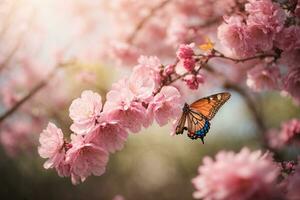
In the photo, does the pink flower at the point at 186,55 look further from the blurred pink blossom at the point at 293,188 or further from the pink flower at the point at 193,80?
the blurred pink blossom at the point at 293,188

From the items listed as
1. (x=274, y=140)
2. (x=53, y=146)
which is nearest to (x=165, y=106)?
(x=53, y=146)

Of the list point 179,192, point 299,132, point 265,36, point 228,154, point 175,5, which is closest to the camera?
point 228,154

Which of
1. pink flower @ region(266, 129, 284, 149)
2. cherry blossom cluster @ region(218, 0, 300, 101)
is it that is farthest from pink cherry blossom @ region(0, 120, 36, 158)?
cherry blossom cluster @ region(218, 0, 300, 101)

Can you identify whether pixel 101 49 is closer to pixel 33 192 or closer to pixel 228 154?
pixel 33 192

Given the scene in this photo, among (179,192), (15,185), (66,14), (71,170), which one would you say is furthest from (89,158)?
(179,192)

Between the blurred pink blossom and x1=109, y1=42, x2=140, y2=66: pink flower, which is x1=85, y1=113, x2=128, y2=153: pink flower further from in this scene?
x1=109, y1=42, x2=140, y2=66: pink flower

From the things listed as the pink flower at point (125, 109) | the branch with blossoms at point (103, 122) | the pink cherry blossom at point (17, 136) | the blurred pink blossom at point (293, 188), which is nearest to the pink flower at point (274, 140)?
the branch with blossoms at point (103, 122)
